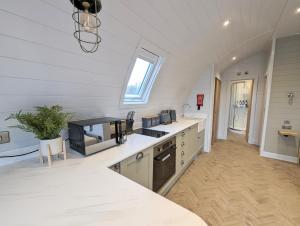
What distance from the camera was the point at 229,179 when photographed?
8.50ft

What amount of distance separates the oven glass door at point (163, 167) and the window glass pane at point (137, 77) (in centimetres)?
109

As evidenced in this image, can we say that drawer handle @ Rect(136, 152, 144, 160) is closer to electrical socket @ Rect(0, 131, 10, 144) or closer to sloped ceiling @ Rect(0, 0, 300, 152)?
sloped ceiling @ Rect(0, 0, 300, 152)

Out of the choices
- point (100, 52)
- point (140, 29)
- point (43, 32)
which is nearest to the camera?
point (43, 32)

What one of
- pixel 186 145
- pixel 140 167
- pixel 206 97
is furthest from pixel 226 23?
pixel 140 167

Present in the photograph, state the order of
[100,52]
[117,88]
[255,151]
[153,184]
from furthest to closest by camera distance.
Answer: [255,151] < [117,88] < [153,184] < [100,52]

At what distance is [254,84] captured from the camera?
4.40 m

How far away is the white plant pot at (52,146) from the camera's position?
3.80 feet

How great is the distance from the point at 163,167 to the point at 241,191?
53.1 inches

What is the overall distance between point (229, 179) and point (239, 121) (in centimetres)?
451

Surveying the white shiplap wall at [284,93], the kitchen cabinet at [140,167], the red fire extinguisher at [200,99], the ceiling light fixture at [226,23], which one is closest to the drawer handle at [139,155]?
the kitchen cabinet at [140,167]

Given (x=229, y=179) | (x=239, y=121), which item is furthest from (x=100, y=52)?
(x=239, y=121)

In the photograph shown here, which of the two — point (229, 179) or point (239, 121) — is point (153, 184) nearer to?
point (229, 179)

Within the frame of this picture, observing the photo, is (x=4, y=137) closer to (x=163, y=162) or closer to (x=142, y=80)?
(x=163, y=162)

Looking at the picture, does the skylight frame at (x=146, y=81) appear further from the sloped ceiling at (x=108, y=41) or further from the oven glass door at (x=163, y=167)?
the oven glass door at (x=163, y=167)
